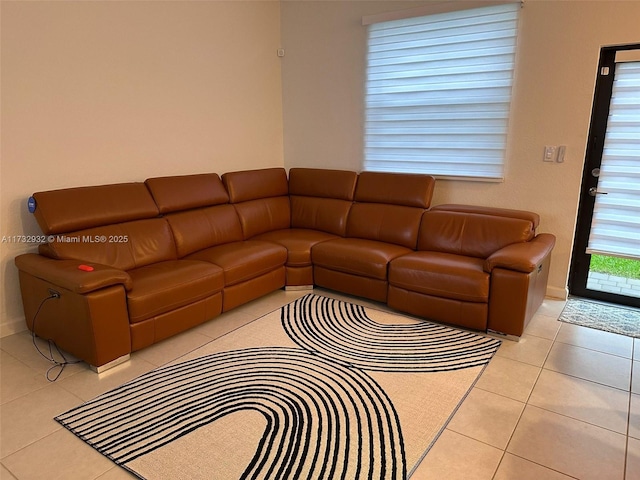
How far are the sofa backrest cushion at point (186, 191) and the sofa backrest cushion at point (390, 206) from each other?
1271 mm

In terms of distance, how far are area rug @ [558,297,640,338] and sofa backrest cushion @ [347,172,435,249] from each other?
4.40 feet

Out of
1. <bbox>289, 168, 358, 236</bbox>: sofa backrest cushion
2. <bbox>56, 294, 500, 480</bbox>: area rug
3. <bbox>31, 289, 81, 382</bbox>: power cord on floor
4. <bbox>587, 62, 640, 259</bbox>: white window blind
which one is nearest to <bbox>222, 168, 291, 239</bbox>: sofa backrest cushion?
<bbox>289, 168, 358, 236</bbox>: sofa backrest cushion

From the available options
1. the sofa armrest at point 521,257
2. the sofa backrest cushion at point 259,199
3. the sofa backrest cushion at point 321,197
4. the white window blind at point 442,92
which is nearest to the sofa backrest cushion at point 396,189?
the sofa backrest cushion at point 321,197

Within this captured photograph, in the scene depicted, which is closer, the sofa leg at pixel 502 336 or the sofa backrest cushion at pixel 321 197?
the sofa leg at pixel 502 336

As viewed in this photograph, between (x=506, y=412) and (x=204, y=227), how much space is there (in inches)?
104

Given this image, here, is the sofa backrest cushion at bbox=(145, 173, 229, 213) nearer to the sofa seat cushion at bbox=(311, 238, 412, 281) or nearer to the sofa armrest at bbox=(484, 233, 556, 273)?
the sofa seat cushion at bbox=(311, 238, 412, 281)

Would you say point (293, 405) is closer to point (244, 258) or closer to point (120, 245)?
point (244, 258)

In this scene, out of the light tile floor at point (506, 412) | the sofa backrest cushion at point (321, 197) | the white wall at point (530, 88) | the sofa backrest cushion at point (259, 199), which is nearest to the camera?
the light tile floor at point (506, 412)

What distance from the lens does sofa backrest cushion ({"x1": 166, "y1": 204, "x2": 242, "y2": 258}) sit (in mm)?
3539

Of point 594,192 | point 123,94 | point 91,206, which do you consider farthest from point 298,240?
point 594,192

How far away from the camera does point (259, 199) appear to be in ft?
14.3

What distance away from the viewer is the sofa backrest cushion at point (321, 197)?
169 inches

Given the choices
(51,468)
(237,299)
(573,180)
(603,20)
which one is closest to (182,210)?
(237,299)

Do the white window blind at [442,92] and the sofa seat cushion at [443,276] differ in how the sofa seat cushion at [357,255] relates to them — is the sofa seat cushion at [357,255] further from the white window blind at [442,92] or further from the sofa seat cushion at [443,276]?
the white window blind at [442,92]
